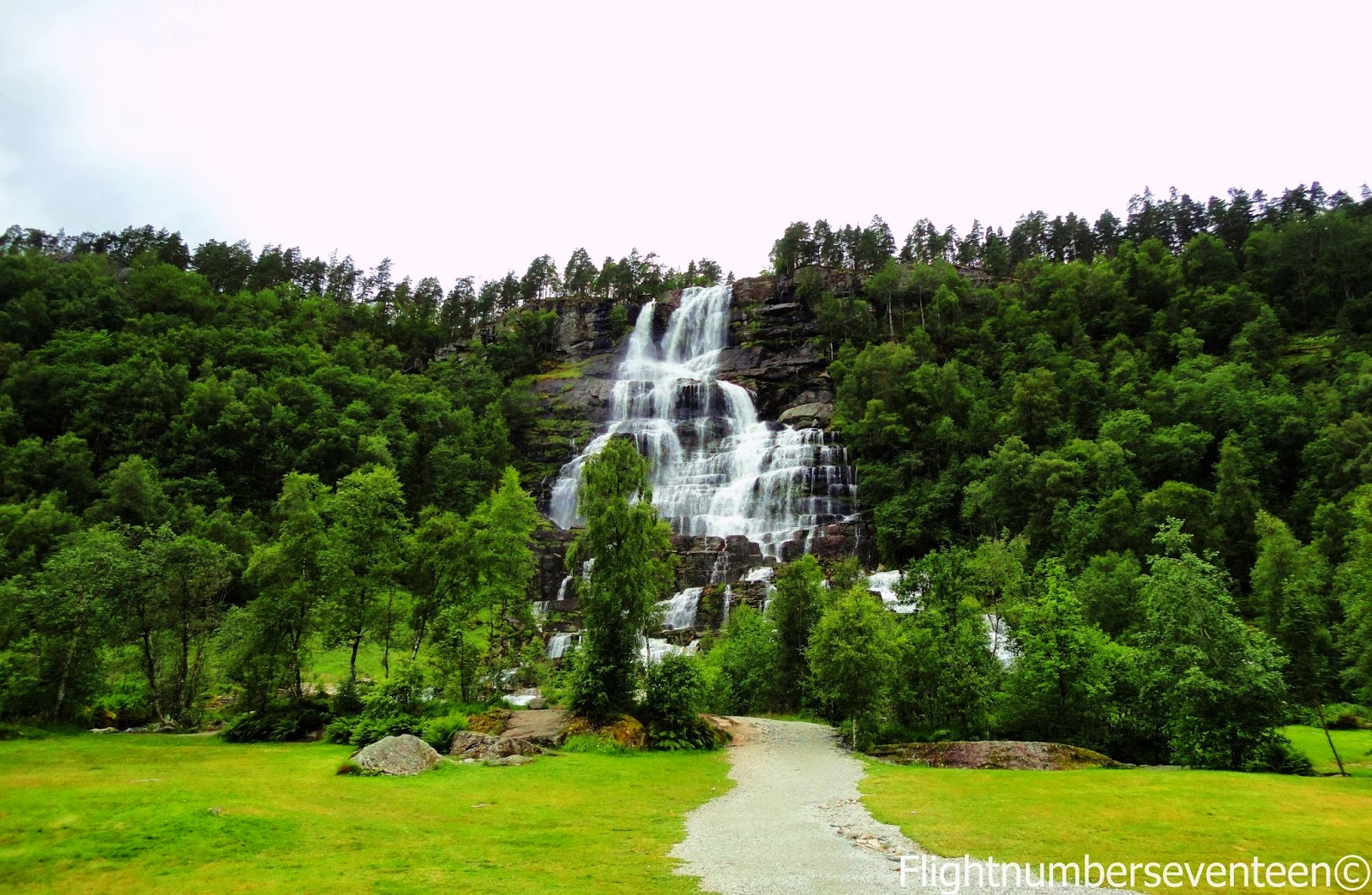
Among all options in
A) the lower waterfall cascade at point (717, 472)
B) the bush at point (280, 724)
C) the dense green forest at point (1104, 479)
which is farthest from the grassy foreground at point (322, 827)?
the lower waterfall cascade at point (717, 472)

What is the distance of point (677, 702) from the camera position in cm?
2358

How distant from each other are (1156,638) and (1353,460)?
128 ft

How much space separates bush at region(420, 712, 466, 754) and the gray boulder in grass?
296 centimetres

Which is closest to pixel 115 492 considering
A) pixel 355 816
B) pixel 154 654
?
pixel 154 654

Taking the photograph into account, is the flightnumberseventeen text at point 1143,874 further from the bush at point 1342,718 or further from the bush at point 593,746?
the bush at point 1342,718

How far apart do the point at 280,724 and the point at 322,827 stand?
1571 centimetres

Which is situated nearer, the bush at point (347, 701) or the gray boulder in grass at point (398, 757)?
the gray boulder in grass at point (398, 757)

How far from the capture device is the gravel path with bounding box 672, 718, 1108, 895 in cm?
876

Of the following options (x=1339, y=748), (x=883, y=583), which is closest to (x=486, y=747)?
(x=1339, y=748)

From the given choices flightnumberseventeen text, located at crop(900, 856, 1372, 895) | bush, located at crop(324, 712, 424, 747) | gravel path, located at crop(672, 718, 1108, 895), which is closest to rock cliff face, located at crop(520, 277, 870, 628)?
bush, located at crop(324, 712, 424, 747)

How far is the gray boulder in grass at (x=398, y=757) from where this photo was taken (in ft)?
52.7

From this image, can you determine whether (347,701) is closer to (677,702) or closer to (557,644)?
(677,702)

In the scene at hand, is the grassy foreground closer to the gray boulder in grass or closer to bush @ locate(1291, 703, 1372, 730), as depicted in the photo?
the gray boulder in grass

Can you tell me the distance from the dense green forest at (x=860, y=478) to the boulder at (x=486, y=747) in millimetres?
3811
